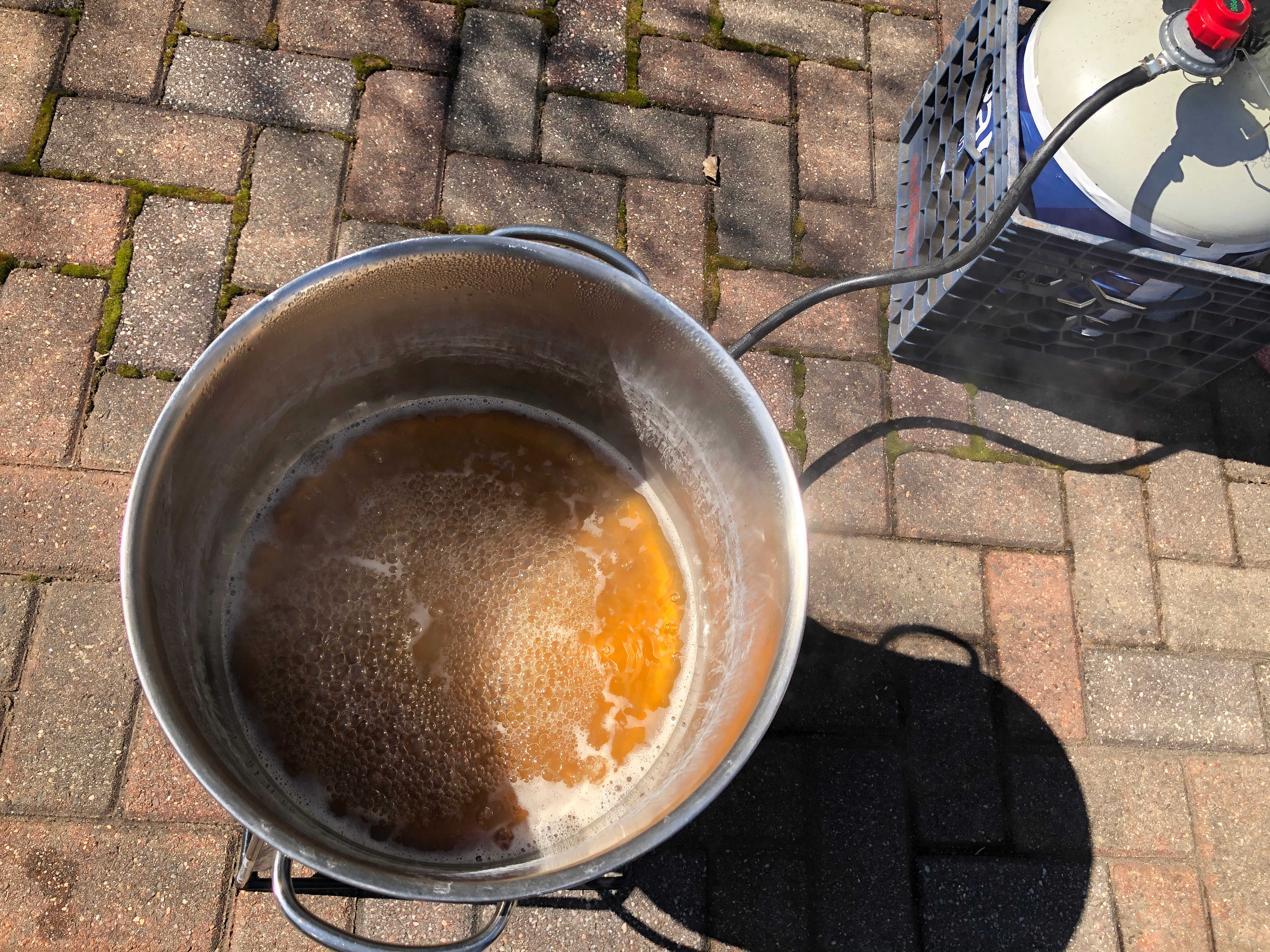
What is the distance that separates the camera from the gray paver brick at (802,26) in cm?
254

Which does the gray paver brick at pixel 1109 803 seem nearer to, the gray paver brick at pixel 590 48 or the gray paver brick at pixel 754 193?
the gray paver brick at pixel 754 193

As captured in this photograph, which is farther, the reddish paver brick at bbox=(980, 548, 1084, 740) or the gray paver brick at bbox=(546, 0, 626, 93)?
the gray paver brick at bbox=(546, 0, 626, 93)

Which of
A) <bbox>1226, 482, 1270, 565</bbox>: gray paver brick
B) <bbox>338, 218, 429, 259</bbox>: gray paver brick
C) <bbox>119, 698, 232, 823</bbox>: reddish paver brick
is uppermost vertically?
<bbox>338, 218, 429, 259</bbox>: gray paver brick

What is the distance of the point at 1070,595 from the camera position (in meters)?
2.20

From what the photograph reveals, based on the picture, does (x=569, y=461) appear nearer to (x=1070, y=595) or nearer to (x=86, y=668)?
(x=86, y=668)

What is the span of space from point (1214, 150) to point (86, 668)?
262 centimetres

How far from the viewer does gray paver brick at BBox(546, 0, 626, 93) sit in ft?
7.93

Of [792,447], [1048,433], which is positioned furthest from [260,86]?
[1048,433]

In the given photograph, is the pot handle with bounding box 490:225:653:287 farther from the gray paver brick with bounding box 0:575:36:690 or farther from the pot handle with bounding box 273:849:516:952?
the gray paver brick with bounding box 0:575:36:690

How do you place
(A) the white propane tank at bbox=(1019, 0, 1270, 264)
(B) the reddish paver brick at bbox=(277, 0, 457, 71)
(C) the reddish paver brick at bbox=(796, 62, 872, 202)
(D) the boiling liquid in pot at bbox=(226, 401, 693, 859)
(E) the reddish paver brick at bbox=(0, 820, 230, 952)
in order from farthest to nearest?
(C) the reddish paver brick at bbox=(796, 62, 872, 202), (B) the reddish paver brick at bbox=(277, 0, 457, 71), (E) the reddish paver brick at bbox=(0, 820, 230, 952), (A) the white propane tank at bbox=(1019, 0, 1270, 264), (D) the boiling liquid in pot at bbox=(226, 401, 693, 859)

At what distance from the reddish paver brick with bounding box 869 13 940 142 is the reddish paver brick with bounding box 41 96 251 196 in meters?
1.83

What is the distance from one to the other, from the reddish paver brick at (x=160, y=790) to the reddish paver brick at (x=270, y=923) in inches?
7.3

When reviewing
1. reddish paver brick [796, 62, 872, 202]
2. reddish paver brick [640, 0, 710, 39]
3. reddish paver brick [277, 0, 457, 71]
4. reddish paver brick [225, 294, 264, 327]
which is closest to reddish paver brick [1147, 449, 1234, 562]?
reddish paver brick [796, 62, 872, 202]

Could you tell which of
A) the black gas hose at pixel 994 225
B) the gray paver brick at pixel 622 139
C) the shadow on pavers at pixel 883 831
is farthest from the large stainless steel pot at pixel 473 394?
the gray paver brick at pixel 622 139
